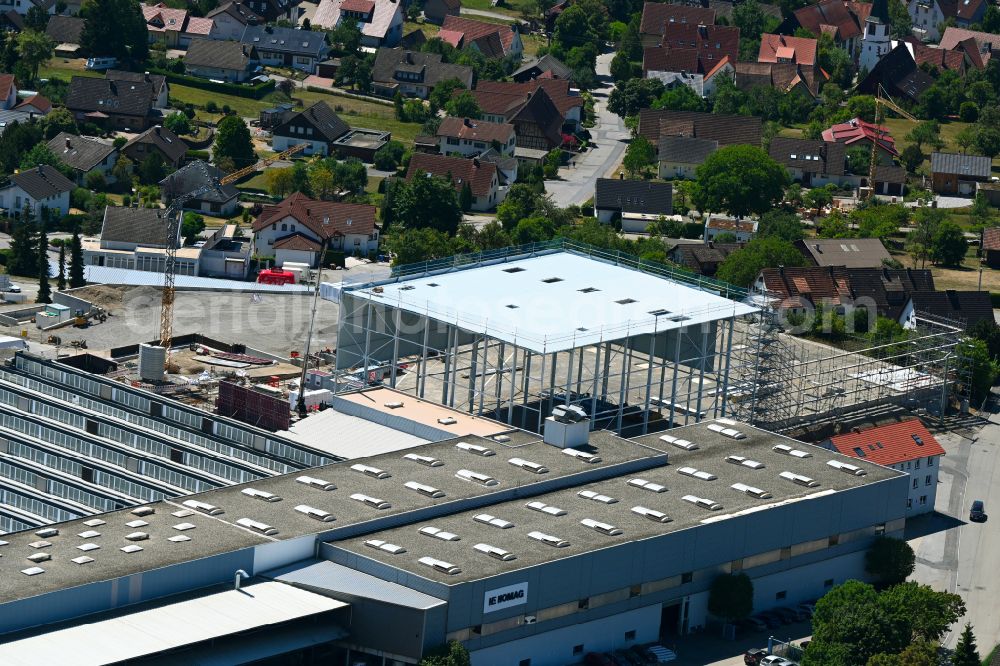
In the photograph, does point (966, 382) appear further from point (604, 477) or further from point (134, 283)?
point (134, 283)

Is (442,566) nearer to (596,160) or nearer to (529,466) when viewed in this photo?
(529,466)

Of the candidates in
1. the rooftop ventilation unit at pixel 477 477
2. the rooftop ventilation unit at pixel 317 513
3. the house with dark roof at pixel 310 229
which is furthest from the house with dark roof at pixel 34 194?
the rooftop ventilation unit at pixel 317 513

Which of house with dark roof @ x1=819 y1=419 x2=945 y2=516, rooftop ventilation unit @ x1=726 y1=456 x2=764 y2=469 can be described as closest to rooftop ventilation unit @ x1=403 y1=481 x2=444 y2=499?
rooftop ventilation unit @ x1=726 y1=456 x2=764 y2=469

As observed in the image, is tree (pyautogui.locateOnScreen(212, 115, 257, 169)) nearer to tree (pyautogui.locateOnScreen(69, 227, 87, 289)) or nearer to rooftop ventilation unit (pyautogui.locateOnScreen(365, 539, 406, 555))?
A: tree (pyautogui.locateOnScreen(69, 227, 87, 289))

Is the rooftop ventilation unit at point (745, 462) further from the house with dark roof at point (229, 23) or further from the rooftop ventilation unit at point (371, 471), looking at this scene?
the house with dark roof at point (229, 23)

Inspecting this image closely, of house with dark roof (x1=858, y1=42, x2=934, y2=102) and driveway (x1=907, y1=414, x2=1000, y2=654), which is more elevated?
house with dark roof (x1=858, y1=42, x2=934, y2=102)

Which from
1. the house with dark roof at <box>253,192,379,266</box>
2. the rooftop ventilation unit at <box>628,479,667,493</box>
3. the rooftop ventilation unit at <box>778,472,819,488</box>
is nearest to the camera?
the rooftop ventilation unit at <box>628,479,667,493</box>

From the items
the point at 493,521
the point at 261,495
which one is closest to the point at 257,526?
the point at 261,495
